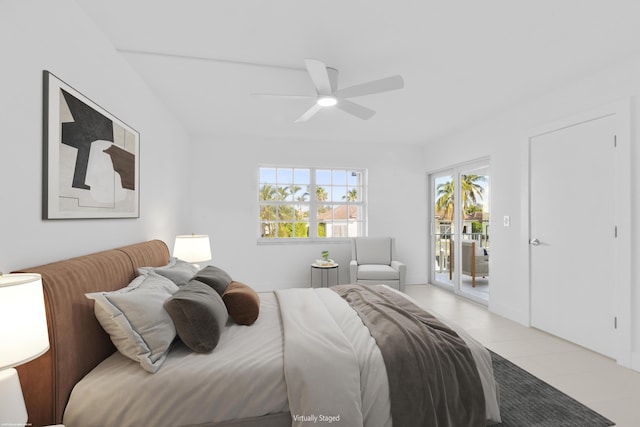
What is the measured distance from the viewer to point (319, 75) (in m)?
2.25

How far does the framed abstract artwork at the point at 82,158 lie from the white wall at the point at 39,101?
0.05 metres

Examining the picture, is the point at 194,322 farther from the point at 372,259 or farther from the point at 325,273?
the point at 372,259

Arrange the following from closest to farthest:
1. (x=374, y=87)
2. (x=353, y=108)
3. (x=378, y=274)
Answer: (x=374, y=87)
(x=353, y=108)
(x=378, y=274)

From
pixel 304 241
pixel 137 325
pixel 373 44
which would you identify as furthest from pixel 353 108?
pixel 304 241

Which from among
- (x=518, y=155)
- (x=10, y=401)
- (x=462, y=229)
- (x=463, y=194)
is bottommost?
(x=10, y=401)

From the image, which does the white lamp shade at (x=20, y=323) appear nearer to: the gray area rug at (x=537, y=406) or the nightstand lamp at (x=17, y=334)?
the nightstand lamp at (x=17, y=334)

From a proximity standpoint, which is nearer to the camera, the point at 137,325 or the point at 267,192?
the point at 137,325

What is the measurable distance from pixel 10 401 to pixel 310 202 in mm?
4373

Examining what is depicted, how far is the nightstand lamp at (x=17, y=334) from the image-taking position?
0.95m

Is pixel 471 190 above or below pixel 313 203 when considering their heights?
above

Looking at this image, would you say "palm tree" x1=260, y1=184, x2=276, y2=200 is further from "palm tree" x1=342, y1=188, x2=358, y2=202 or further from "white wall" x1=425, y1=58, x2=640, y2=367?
"white wall" x1=425, y1=58, x2=640, y2=367

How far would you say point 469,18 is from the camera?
2.00 metres

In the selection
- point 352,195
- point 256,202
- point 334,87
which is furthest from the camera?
point 352,195

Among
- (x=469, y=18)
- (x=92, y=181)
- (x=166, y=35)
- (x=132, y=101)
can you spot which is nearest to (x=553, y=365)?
(x=469, y=18)
